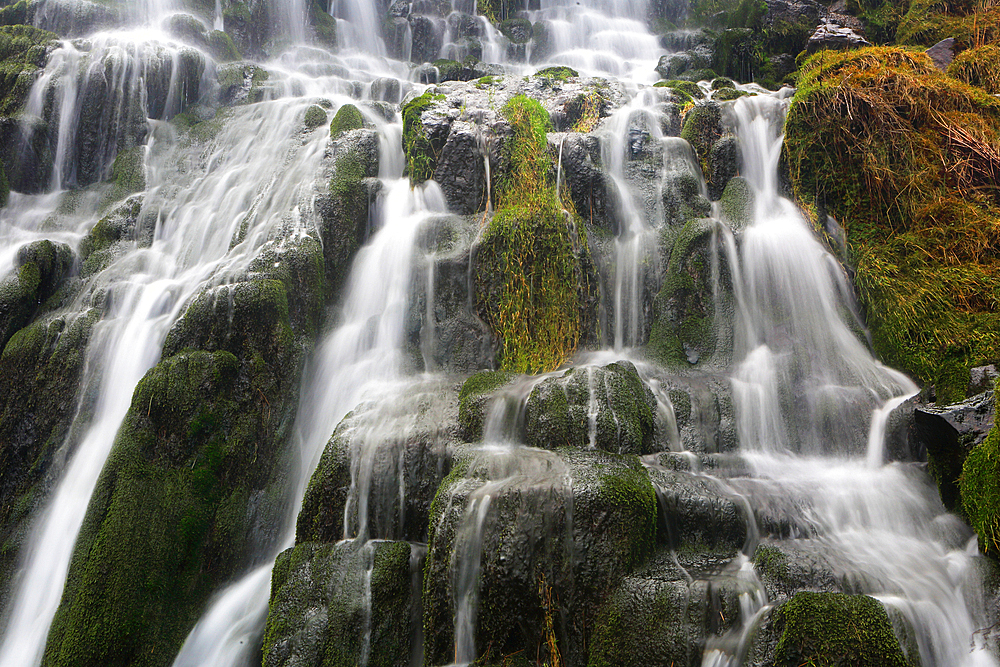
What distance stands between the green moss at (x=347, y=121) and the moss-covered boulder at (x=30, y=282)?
4.49m

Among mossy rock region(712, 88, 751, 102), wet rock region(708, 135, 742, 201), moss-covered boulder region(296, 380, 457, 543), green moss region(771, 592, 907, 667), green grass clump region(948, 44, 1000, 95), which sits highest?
green grass clump region(948, 44, 1000, 95)

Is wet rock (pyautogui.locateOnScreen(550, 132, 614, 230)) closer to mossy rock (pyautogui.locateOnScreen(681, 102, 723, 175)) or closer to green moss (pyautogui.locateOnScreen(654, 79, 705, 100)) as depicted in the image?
mossy rock (pyautogui.locateOnScreen(681, 102, 723, 175))

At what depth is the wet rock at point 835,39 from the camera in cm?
1218

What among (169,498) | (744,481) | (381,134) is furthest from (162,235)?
(744,481)

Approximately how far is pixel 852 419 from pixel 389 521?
14.4 feet

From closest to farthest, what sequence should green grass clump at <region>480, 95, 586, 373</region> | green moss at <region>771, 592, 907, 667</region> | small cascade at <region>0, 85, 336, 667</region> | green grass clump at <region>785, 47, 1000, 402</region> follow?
green moss at <region>771, 592, 907, 667</region> < small cascade at <region>0, 85, 336, 667</region> < green grass clump at <region>785, 47, 1000, 402</region> < green grass clump at <region>480, 95, 586, 373</region>

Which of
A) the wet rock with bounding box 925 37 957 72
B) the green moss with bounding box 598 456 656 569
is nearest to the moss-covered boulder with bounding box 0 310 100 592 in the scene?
the green moss with bounding box 598 456 656 569

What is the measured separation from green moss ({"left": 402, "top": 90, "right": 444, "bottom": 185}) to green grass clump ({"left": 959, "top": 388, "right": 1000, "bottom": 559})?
23.5 ft

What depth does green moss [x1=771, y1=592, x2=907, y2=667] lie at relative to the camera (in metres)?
3.29

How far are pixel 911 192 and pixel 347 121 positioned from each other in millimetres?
8483

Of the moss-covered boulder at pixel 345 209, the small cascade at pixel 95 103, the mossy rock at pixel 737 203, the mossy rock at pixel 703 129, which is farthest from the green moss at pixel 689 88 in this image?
the small cascade at pixel 95 103

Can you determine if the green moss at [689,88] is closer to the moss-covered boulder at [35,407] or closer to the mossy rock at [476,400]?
the mossy rock at [476,400]

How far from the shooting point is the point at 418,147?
362 inches

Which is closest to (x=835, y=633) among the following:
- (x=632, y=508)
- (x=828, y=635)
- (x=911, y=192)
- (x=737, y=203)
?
(x=828, y=635)
